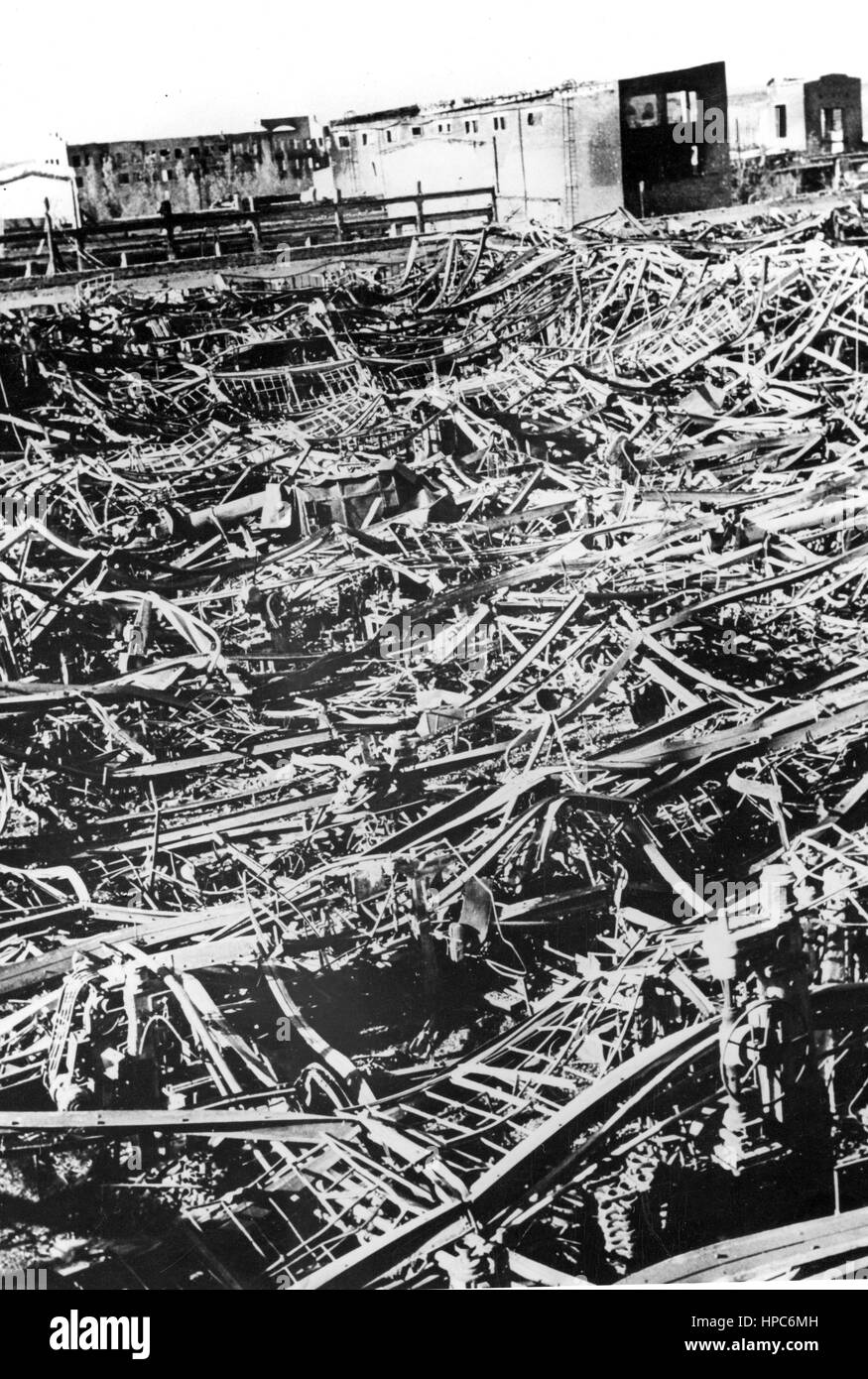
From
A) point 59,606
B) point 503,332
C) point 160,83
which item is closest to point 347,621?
point 59,606

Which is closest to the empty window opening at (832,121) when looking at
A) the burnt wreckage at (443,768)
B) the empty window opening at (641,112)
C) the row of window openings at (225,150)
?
the burnt wreckage at (443,768)

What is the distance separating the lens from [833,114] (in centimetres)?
183

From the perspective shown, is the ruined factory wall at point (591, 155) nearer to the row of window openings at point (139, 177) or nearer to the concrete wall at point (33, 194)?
the row of window openings at point (139, 177)

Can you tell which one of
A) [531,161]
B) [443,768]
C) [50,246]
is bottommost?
[443,768]

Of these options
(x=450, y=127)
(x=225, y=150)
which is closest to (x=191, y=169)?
(x=225, y=150)

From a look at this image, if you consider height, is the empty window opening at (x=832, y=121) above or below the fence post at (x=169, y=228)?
above

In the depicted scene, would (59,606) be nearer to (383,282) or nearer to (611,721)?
(383,282)

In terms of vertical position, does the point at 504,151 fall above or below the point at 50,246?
above

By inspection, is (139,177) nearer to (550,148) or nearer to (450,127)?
(450,127)

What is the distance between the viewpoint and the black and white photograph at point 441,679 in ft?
5.52

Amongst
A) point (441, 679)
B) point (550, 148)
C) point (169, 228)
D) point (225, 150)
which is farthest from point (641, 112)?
point (441, 679)

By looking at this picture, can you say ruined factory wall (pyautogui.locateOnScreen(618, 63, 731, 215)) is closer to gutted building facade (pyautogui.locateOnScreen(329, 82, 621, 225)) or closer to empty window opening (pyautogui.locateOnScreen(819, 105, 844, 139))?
gutted building facade (pyautogui.locateOnScreen(329, 82, 621, 225))

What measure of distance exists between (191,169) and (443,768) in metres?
1.34
